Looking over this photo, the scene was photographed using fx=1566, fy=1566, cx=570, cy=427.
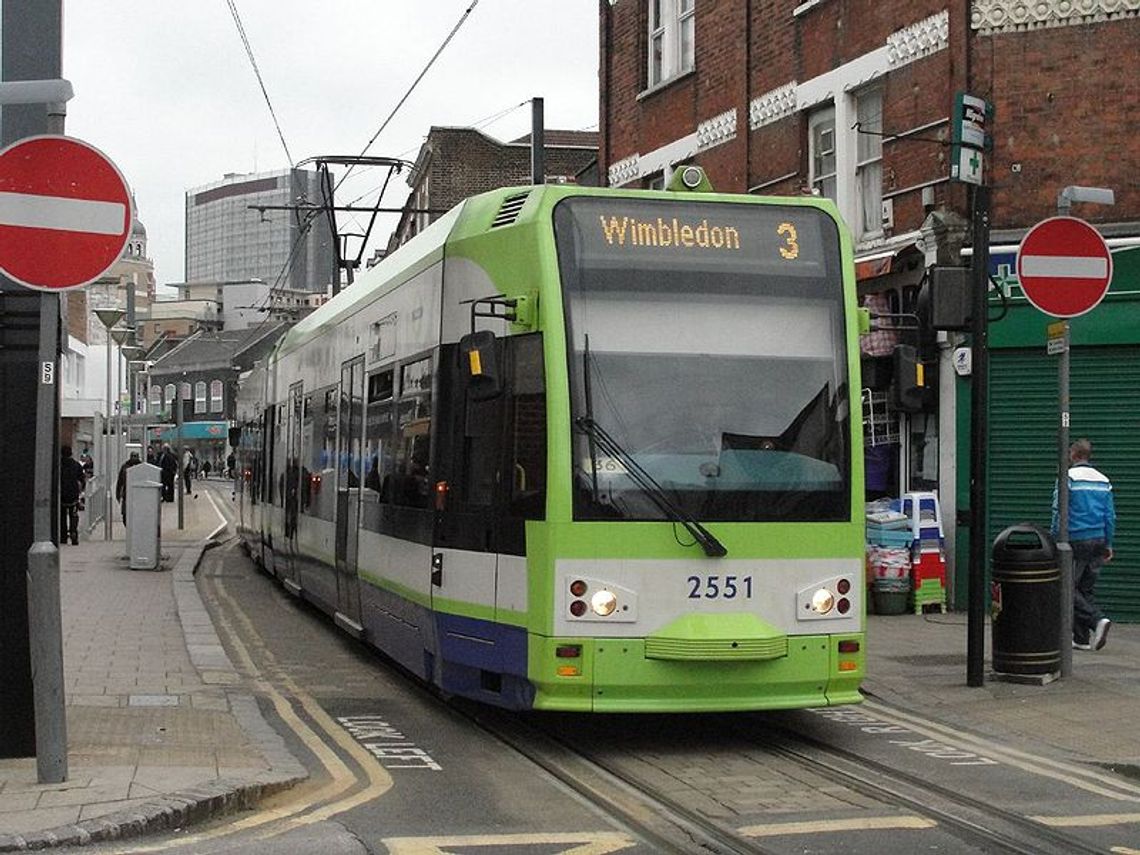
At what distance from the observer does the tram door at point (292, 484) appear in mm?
17344

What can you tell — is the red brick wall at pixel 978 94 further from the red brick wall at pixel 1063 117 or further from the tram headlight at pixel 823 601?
the tram headlight at pixel 823 601

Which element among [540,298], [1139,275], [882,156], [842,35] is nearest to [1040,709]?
[540,298]

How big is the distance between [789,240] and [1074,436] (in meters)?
8.29

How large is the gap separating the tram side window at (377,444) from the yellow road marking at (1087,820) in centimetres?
551

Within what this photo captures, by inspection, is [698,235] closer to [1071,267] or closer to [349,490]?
[1071,267]

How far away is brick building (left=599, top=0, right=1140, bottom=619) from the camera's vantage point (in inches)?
640

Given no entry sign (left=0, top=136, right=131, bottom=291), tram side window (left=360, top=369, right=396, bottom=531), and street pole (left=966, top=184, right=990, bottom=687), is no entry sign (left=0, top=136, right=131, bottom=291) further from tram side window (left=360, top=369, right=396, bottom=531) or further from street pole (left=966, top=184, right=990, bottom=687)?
street pole (left=966, top=184, right=990, bottom=687)

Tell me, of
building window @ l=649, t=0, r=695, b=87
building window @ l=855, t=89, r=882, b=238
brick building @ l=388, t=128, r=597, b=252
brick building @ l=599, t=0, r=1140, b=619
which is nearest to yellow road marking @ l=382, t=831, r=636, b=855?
brick building @ l=599, t=0, r=1140, b=619

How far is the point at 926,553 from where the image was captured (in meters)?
16.7

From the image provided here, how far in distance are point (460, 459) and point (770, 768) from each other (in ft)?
8.62

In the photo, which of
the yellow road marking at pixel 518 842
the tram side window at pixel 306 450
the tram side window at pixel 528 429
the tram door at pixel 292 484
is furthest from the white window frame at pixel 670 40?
the yellow road marking at pixel 518 842

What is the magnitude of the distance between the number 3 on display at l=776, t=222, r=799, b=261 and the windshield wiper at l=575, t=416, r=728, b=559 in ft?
5.36

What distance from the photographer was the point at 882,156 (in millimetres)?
18609

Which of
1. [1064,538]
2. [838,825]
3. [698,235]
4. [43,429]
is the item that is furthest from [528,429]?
[1064,538]
